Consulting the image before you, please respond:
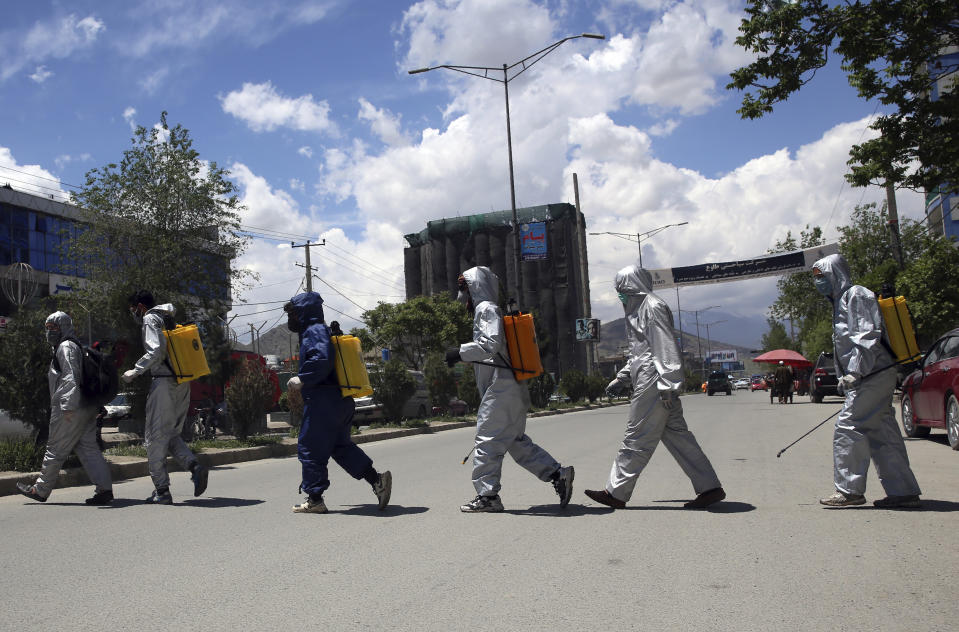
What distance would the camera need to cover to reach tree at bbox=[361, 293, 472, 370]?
4925 centimetres

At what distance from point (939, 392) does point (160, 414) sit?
9988 millimetres

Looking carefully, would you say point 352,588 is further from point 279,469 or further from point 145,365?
point 279,469

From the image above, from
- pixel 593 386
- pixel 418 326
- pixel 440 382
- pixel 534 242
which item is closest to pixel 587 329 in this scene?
pixel 593 386

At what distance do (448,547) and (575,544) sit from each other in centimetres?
79

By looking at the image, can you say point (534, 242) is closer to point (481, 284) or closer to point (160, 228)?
point (160, 228)

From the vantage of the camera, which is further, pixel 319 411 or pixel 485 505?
pixel 319 411

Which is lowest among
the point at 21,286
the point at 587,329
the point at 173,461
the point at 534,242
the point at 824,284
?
the point at 173,461

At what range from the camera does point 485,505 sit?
6172 mm

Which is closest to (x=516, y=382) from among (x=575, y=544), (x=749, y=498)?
(x=575, y=544)

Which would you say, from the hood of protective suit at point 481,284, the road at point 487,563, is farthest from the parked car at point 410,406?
the hood of protective suit at point 481,284

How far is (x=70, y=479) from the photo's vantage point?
9125 mm

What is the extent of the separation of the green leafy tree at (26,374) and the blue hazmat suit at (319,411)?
4.75 meters

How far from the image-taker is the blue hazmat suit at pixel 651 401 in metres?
5.96

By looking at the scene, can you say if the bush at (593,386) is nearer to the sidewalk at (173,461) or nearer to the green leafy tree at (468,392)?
the green leafy tree at (468,392)
